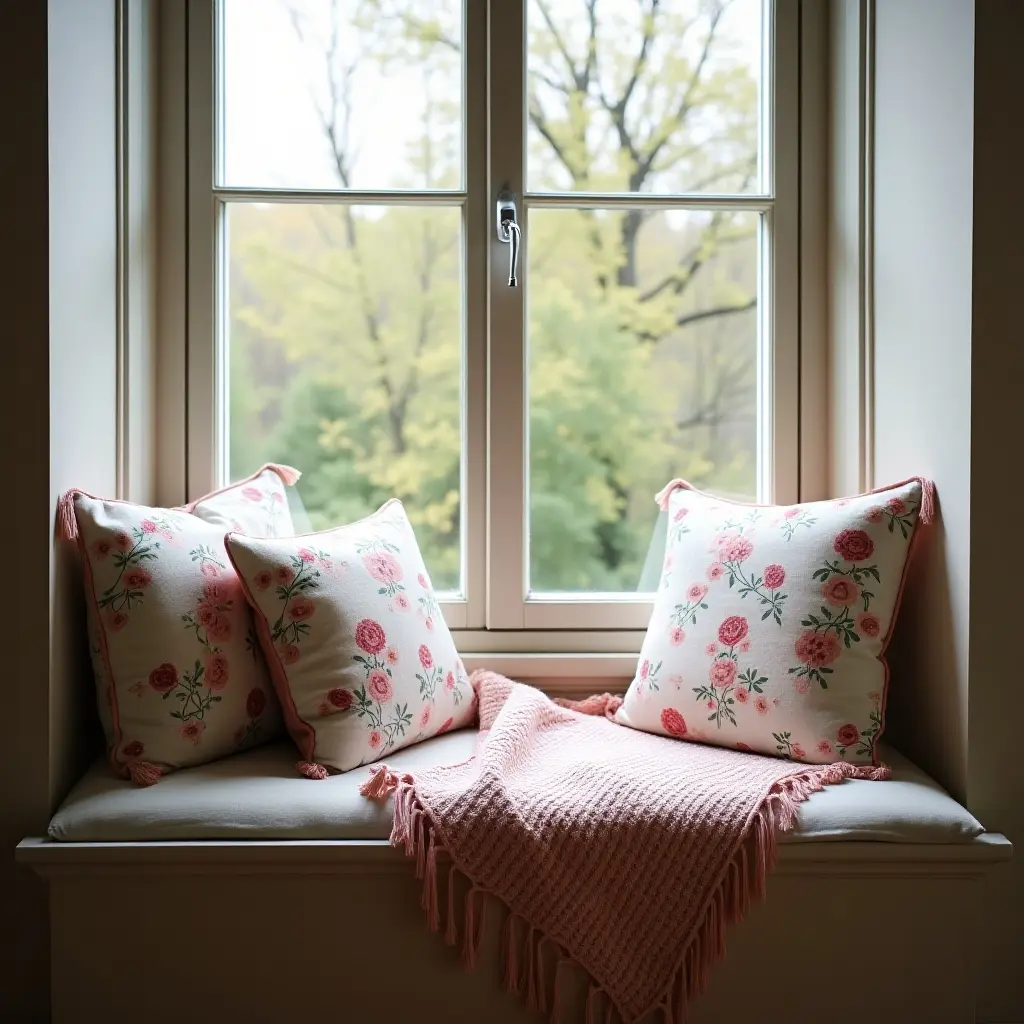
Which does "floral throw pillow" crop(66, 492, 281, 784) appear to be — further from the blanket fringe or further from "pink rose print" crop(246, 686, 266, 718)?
the blanket fringe

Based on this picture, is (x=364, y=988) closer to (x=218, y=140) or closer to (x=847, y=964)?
(x=847, y=964)

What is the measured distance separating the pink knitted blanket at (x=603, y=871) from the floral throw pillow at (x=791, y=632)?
0.58 ft

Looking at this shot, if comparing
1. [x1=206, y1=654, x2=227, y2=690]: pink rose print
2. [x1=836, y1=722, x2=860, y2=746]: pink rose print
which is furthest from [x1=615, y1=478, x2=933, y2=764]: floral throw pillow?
[x1=206, y1=654, x2=227, y2=690]: pink rose print

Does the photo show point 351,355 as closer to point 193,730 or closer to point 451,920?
point 193,730

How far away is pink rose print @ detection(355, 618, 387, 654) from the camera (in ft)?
4.59

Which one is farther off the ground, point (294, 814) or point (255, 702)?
point (255, 702)

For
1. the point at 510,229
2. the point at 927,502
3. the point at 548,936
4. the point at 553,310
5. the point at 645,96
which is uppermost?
the point at 645,96

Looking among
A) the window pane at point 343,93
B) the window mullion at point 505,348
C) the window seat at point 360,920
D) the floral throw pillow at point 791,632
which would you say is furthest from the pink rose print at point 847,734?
the window pane at point 343,93

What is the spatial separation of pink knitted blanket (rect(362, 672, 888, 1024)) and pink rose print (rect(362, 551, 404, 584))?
35cm

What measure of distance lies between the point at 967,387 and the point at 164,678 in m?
1.25

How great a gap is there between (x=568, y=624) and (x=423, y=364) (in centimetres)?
57

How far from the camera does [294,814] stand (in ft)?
4.06

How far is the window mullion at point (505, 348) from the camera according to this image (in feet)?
5.49

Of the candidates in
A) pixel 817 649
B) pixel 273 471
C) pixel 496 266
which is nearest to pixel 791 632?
pixel 817 649
